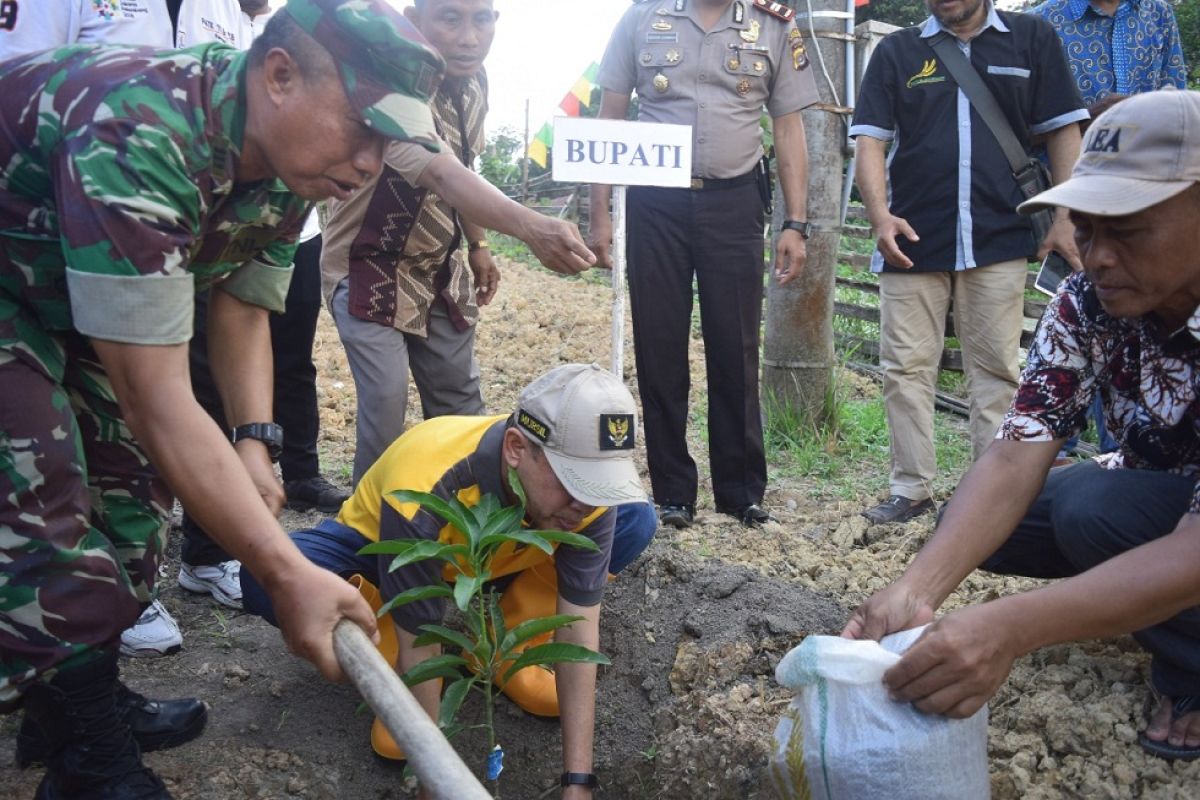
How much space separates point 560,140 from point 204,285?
1605mm

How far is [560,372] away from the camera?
7.52 ft

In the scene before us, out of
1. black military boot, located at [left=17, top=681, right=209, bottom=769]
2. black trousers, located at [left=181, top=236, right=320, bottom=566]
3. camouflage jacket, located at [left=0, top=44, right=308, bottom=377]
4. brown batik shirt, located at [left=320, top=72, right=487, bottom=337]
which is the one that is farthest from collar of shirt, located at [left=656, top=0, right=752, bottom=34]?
black military boot, located at [left=17, top=681, right=209, bottom=769]

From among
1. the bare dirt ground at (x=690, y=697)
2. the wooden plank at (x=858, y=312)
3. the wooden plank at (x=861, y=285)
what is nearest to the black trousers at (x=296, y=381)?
the bare dirt ground at (x=690, y=697)

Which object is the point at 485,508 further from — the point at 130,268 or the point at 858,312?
the point at 858,312

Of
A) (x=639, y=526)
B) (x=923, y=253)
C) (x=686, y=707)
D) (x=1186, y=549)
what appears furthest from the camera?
(x=923, y=253)

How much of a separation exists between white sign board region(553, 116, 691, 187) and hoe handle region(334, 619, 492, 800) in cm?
212

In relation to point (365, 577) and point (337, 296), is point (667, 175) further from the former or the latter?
point (365, 577)

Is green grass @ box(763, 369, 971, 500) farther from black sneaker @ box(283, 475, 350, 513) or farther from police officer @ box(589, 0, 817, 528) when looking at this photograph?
black sneaker @ box(283, 475, 350, 513)

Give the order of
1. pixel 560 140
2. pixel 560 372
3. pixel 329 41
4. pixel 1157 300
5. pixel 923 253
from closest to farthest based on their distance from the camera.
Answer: pixel 329 41 → pixel 1157 300 → pixel 560 372 → pixel 560 140 → pixel 923 253

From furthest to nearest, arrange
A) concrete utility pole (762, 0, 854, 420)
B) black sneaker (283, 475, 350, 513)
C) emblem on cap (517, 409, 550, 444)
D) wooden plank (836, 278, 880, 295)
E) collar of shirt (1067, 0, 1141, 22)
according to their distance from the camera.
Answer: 1. wooden plank (836, 278, 880, 295)
2. concrete utility pole (762, 0, 854, 420)
3. collar of shirt (1067, 0, 1141, 22)
4. black sneaker (283, 475, 350, 513)
5. emblem on cap (517, 409, 550, 444)

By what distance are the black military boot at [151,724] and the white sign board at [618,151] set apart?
75.1 inches

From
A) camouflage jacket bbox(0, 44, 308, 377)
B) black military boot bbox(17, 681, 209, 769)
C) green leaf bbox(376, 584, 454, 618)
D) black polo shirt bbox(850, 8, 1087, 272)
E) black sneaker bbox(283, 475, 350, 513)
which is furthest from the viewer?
black sneaker bbox(283, 475, 350, 513)

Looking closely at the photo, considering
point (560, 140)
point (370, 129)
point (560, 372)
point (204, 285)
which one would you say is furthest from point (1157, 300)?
point (560, 140)

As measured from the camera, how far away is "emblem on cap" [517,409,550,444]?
2213mm
